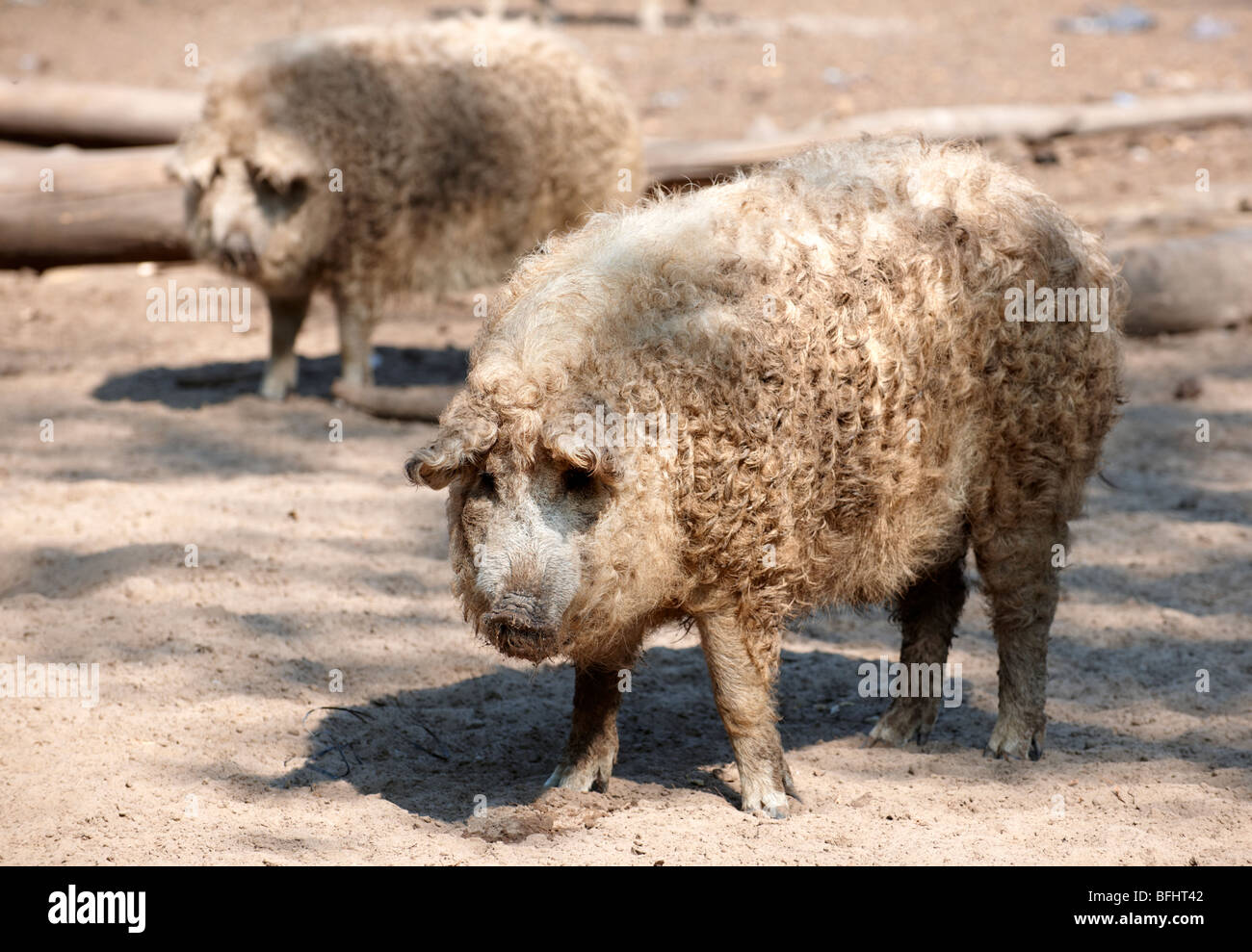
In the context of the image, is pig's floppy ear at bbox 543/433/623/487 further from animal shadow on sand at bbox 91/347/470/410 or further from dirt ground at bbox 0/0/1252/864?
animal shadow on sand at bbox 91/347/470/410

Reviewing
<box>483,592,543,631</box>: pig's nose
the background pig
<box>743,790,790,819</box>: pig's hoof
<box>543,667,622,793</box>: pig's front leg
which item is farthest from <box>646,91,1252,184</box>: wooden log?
<box>483,592,543,631</box>: pig's nose

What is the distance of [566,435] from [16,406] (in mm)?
6339

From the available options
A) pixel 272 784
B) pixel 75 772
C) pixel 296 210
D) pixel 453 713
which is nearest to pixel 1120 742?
pixel 453 713

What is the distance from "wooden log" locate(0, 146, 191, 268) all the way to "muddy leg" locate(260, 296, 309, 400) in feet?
6.67

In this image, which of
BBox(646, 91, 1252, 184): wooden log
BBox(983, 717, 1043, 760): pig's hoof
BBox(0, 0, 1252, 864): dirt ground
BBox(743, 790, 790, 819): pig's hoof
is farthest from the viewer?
BBox(646, 91, 1252, 184): wooden log

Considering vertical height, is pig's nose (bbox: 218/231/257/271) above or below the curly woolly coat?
above

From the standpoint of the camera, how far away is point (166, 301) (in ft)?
38.2

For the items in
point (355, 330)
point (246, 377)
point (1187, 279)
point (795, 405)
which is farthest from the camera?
point (1187, 279)

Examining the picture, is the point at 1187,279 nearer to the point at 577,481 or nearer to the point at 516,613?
the point at 577,481

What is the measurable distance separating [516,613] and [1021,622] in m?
2.32

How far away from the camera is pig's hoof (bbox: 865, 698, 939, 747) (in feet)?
18.1

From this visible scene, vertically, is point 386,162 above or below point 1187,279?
above

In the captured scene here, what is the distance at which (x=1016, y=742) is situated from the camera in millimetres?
5281

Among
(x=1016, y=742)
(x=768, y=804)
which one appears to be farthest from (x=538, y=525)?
(x=1016, y=742)
